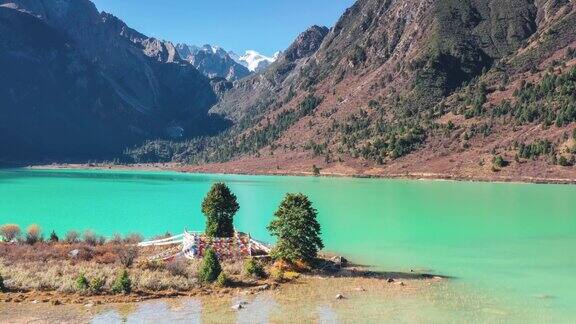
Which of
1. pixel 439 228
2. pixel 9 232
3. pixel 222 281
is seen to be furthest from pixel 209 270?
pixel 439 228

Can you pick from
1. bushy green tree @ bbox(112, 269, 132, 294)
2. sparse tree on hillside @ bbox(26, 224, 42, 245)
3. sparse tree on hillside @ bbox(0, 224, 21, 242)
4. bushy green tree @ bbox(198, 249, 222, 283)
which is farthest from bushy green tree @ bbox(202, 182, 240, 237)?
sparse tree on hillside @ bbox(0, 224, 21, 242)

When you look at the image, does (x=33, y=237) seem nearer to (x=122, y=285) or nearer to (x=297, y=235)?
(x=122, y=285)

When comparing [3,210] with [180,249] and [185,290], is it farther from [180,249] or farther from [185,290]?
[185,290]

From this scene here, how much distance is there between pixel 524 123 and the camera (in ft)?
600

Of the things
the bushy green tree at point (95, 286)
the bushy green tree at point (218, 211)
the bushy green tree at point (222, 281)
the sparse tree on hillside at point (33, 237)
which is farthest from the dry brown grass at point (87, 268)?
the bushy green tree at point (218, 211)

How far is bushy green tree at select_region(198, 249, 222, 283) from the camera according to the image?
115 feet

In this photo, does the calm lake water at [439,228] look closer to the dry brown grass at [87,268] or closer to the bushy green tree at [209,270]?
the bushy green tree at [209,270]

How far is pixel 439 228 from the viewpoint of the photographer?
65188 millimetres

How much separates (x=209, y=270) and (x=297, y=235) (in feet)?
25.1

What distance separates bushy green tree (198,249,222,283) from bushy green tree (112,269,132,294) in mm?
4606

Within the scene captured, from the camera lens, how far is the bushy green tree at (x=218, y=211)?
4631 cm

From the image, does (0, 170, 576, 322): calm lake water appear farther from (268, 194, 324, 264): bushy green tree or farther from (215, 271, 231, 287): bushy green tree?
(215, 271, 231, 287): bushy green tree

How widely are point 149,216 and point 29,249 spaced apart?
3343 cm

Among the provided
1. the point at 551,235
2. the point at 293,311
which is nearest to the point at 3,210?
the point at 293,311
